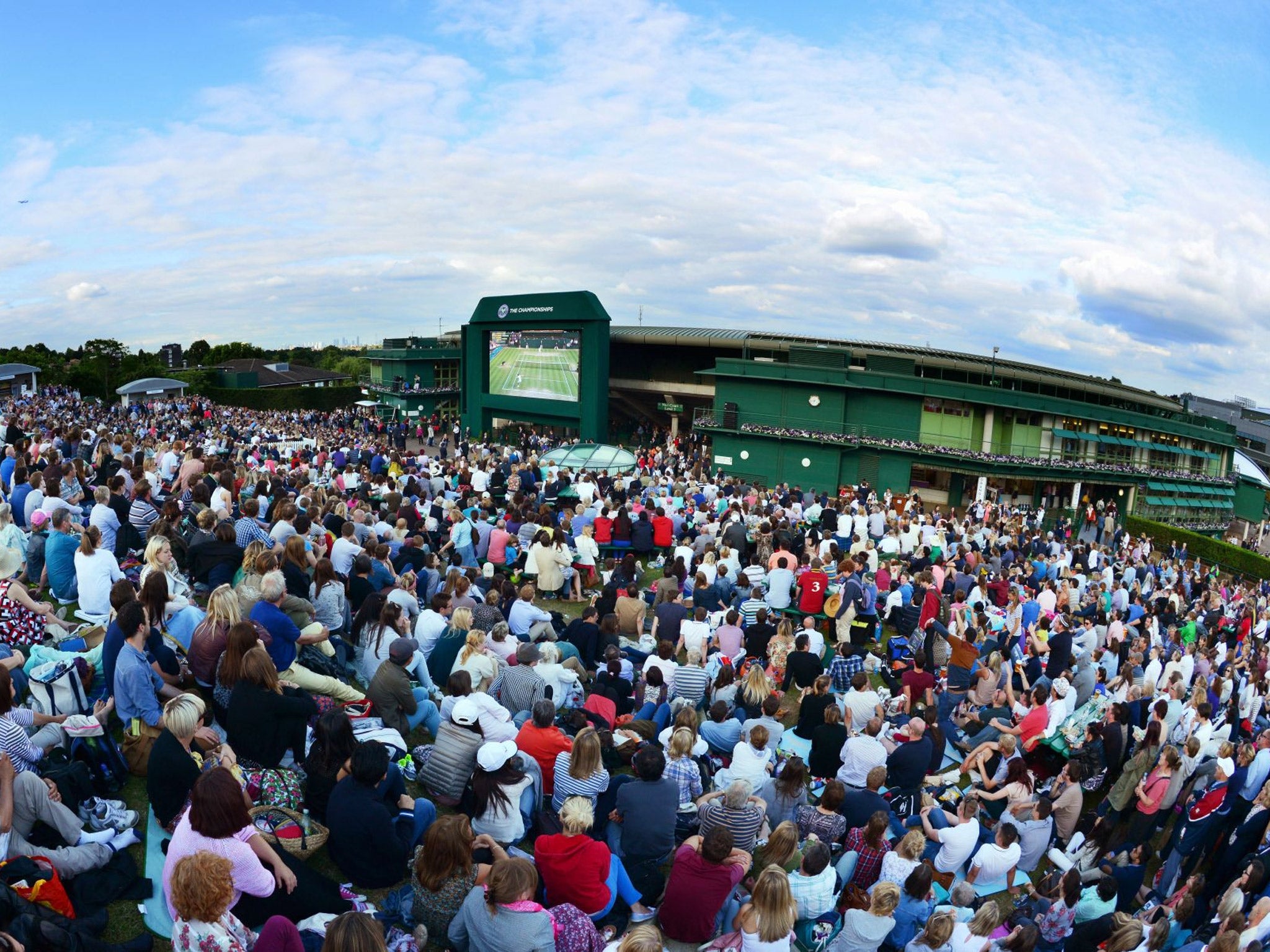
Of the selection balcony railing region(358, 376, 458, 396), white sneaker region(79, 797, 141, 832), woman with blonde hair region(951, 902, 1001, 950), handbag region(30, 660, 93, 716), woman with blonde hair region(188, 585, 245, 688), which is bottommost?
woman with blonde hair region(951, 902, 1001, 950)

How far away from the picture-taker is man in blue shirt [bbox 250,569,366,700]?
248 inches

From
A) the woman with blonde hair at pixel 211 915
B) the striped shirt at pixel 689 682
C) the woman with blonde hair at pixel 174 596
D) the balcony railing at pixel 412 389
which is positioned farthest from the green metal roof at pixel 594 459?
the balcony railing at pixel 412 389

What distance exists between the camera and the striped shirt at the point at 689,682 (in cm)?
803

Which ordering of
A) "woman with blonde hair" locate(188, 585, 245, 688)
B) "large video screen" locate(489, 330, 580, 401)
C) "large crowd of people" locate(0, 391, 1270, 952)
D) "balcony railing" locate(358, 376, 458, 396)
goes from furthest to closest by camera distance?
"balcony railing" locate(358, 376, 458, 396)
"large video screen" locate(489, 330, 580, 401)
"woman with blonde hair" locate(188, 585, 245, 688)
"large crowd of people" locate(0, 391, 1270, 952)

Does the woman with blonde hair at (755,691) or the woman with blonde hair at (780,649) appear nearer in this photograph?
the woman with blonde hair at (755,691)

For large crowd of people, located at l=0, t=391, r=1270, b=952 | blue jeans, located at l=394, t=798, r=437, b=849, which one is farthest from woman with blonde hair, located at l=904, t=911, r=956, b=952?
blue jeans, located at l=394, t=798, r=437, b=849

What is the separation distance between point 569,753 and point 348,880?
1.76 metres

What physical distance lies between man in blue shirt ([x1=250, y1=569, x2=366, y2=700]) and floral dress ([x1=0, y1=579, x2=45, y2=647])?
70.0 inches

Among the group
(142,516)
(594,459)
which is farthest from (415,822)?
(594,459)

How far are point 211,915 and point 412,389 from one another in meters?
54.8

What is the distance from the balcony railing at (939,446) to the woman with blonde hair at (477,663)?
86.5 ft

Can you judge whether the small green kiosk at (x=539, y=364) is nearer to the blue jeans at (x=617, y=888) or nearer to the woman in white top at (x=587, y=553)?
the woman in white top at (x=587, y=553)

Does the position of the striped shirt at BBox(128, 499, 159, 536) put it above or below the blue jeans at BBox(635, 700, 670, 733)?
above

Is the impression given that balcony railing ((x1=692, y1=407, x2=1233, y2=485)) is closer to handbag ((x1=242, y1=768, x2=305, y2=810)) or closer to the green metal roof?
the green metal roof
